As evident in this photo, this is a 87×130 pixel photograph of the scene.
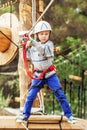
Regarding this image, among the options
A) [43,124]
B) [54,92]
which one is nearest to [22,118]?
[43,124]

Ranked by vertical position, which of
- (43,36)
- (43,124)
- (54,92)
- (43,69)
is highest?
(43,36)

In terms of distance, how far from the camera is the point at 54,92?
16.5 feet

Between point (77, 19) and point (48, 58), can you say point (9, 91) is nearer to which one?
point (77, 19)

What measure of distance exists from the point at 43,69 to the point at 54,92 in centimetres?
21

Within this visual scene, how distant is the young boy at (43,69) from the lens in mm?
5012

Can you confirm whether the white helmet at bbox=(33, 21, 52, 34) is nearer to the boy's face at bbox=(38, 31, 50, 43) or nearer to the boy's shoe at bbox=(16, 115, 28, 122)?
the boy's face at bbox=(38, 31, 50, 43)

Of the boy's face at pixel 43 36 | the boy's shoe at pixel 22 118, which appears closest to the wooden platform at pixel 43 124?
the boy's shoe at pixel 22 118

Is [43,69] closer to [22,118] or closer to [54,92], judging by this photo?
[54,92]

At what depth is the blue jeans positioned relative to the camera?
5.01m

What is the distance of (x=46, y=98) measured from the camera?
11.0 m

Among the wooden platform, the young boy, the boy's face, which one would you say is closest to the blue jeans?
the young boy

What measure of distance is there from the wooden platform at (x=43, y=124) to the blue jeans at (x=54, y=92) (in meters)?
0.13

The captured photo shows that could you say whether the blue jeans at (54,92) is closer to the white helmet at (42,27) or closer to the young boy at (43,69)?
the young boy at (43,69)

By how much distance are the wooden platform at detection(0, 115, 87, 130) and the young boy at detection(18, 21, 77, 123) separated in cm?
9
